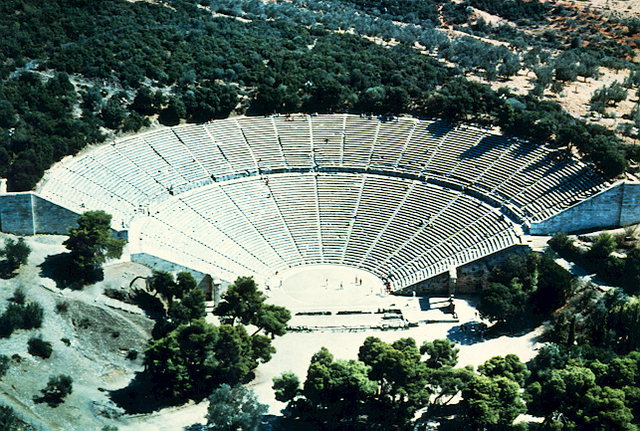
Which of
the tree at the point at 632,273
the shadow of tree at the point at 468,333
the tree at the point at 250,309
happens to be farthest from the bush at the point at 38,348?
the tree at the point at 632,273

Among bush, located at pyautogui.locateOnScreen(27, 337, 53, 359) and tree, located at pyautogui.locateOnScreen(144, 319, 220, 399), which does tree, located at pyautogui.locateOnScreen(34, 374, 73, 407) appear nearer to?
bush, located at pyautogui.locateOnScreen(27, 337, 53, 359)

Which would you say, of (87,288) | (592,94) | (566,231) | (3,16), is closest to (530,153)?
(566,231)

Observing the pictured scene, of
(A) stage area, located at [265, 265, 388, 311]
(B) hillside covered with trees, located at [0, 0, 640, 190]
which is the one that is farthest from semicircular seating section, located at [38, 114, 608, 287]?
(B) hillside covered with trees, located at [0, 0, 640, 190]

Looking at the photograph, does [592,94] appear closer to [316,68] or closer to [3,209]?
[316,68]

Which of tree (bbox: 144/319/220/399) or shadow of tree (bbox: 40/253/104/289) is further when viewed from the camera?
shadow of tree (bbox: 40/253/104/289)

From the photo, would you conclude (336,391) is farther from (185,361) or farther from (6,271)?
(6,271)

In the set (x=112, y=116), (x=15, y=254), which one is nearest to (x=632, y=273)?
(x=15, y=254)
